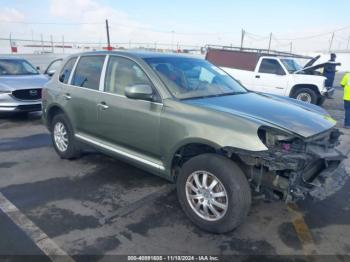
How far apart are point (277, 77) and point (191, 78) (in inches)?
313

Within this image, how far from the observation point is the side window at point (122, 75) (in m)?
3.83

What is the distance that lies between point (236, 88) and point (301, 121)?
4.43 ft

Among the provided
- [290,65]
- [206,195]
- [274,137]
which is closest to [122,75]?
[206,195]

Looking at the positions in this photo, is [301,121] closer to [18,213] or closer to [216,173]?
[216,173]

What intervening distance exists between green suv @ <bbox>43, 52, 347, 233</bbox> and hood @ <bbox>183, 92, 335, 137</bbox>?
0.04 feet

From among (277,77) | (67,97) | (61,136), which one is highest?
(277,77)

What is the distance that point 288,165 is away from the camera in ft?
9.10

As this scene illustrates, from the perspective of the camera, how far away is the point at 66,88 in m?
4.94

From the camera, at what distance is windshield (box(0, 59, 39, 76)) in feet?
29.2

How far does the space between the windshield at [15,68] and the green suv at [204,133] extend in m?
5.42

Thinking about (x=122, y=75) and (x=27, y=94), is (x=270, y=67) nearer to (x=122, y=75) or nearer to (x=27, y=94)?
(x=27, y=94)

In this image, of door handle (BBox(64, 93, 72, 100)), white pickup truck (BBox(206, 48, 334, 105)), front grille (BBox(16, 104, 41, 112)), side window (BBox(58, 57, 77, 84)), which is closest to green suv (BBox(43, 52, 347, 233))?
door handle (BBox(64, 93, 72, 100))

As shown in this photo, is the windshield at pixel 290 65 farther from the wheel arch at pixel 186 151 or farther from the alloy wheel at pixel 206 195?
the alloy wheel at pixel 206 195

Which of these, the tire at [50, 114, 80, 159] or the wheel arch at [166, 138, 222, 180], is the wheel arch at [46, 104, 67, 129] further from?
the wheel arch at [166, 138, 222, 180]
